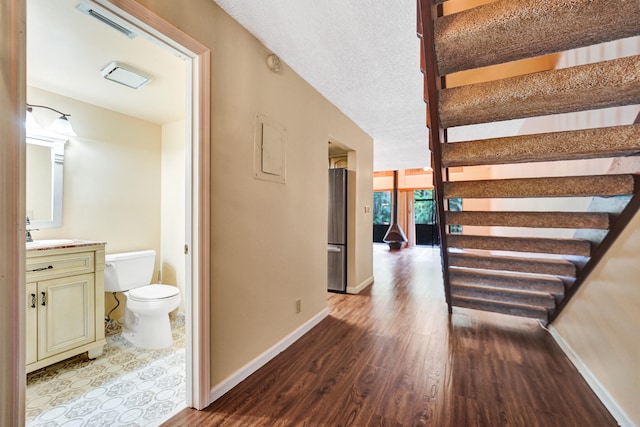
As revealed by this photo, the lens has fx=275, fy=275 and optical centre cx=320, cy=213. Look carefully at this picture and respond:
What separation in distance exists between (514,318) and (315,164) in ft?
9.09

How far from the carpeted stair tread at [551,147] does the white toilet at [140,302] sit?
8.03 ft

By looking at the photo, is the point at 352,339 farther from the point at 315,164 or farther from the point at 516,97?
the point at 516,97

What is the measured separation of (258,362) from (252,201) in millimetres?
1145

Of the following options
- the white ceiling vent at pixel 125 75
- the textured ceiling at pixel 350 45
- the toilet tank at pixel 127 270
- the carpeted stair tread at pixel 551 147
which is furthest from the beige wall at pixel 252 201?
the toilet tank at pixel 127 270

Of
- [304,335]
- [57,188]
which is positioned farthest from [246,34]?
[304,335]

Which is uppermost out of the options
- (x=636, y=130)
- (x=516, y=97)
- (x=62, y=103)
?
(x=62, y=103)

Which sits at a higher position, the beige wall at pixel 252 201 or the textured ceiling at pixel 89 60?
the textured ceiling at pixel 89 60

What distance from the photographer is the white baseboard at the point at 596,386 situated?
1.47 metres

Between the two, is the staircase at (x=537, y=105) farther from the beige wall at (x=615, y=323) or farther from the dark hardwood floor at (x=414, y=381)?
the dark hardwood floor at (x=414, y=381)

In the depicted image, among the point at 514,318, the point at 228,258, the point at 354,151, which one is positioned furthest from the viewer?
the point at 354,151

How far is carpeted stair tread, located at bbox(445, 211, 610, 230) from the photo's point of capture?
1763 mm

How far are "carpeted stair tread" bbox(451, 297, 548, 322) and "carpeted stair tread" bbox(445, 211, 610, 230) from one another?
1132 mm

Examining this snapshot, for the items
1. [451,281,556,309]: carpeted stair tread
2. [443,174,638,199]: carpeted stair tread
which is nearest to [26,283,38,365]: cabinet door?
[443,174,638,199]: carpeted stair tread

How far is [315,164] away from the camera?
2.69 m
